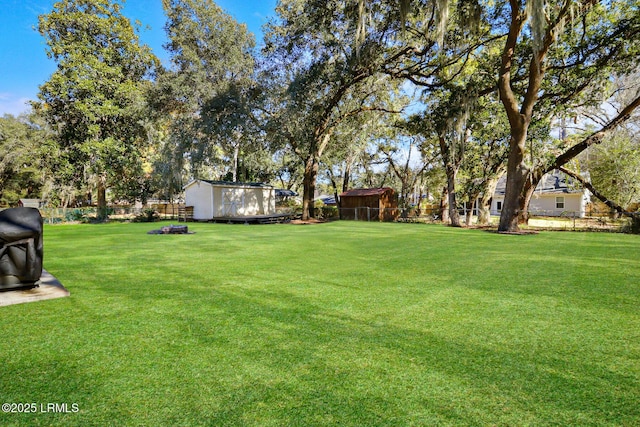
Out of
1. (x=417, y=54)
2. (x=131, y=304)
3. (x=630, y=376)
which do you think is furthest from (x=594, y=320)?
(x=417, y=54)

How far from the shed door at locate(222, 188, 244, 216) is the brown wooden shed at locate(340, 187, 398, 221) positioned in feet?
25.5

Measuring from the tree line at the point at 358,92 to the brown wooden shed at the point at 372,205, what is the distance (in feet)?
10.7

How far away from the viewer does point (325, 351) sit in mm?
2299

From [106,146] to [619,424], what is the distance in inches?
972

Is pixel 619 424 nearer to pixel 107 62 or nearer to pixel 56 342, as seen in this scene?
pixel 56 342

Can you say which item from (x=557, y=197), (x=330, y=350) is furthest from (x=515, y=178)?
(x=557, y=197)

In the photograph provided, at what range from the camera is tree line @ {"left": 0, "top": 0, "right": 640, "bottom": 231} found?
37.6ft

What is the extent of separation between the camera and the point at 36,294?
362 cm

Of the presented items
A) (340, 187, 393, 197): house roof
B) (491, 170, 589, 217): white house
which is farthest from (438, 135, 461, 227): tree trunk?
(491, 170, 589, 217): white house

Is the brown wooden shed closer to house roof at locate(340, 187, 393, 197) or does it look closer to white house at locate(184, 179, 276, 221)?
house roof at locate(340, 187, 393, 197)

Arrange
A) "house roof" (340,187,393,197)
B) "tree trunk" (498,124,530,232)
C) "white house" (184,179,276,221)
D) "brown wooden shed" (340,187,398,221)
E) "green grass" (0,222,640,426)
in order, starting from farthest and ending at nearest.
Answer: "house roof" (340,187,393,197) → "brown wooden shed" (340,187,398,221) → "white house" (184,179,276,221) → "tree trunk" (498,124,530,232) → "green grass" (0,222,640,426)

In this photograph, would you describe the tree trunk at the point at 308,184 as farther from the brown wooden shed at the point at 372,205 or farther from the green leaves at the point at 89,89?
the green leaves at the point at 89,89

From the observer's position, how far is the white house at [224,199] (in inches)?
829

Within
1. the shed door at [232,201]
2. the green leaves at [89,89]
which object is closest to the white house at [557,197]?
the shed door at [232,201]
